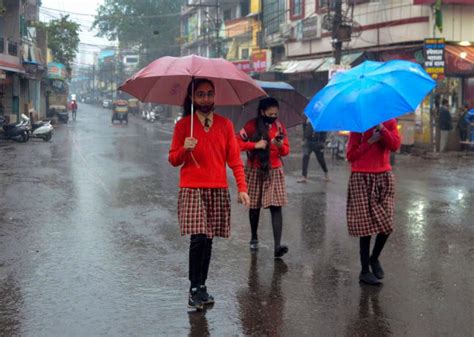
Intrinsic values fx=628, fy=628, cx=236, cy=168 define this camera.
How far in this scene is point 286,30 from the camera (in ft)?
96.6

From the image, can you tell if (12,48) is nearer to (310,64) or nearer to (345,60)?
(310,64)

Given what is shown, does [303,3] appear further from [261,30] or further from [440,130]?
[440,130]

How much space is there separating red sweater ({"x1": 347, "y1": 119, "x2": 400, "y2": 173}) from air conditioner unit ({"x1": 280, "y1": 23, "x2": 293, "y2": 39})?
24.1 meters

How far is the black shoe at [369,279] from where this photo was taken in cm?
552

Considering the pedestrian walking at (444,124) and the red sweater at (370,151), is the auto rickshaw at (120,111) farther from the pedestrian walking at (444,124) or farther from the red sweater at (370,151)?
the red sweater at (370,151)

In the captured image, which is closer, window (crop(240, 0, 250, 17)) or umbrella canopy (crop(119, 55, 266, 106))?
umbrella canopy (crop(119, 55, 266, 106))

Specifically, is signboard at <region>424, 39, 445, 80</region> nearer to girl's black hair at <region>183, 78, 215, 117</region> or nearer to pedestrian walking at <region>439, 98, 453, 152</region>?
pedestrian walking at <region>439, 98, 453, 152</region>

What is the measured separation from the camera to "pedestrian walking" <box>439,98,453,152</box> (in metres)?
19.1

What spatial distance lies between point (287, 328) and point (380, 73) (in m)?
2.20

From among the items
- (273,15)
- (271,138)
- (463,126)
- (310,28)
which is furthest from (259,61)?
(271,138)

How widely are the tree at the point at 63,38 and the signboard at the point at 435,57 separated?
3298 cm

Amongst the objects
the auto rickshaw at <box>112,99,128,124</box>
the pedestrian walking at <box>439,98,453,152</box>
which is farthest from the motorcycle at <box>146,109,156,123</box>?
the pedestrian walking at <box>439,98,453,152</box>

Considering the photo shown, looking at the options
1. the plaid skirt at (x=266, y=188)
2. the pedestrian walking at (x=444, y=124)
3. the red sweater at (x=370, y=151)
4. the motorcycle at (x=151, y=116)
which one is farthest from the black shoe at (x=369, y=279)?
the motorcycle at (x=151, y=116)

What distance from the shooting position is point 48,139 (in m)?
24.7
